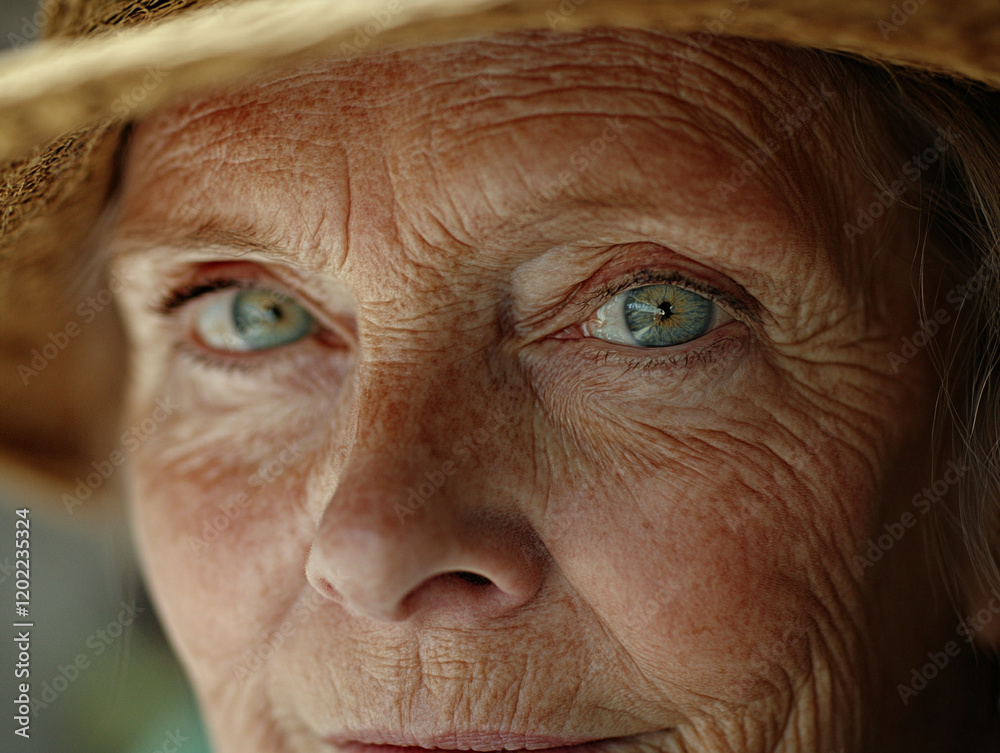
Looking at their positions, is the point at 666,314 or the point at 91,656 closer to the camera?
the point at 666,314

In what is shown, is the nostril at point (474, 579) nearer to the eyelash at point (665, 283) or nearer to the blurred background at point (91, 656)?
the eyelash at point (665, 283)

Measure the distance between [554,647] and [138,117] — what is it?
2.85ft

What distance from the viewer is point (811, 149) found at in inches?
37.3

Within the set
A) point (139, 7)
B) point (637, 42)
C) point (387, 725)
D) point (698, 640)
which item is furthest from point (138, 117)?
point (698, 640)

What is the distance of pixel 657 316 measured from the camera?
1023mm

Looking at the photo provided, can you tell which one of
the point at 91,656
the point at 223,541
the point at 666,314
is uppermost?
the point at 91,656

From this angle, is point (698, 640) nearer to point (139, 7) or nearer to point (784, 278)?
point (784, 278)

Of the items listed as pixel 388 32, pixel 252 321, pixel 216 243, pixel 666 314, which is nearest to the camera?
pixel 388 32

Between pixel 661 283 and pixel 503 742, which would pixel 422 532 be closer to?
pixel 503 742

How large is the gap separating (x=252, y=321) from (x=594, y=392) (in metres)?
0.58

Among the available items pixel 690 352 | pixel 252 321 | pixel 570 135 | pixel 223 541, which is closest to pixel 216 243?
pixel 252 321

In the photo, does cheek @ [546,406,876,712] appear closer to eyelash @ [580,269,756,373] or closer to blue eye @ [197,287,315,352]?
eyelash @ [580,269,756,373]

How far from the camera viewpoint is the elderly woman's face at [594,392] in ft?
3.03

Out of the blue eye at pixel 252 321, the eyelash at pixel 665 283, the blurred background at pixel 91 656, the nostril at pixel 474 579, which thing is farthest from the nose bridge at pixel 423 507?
the blurred background at pixel 91 656
